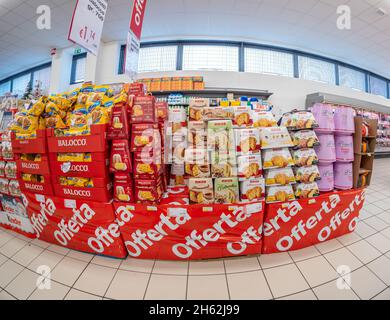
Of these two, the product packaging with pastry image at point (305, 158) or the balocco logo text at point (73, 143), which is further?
the product packaging with pastry image at point (305, 158)

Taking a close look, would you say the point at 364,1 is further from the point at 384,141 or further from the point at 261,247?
→ the point at 384,141

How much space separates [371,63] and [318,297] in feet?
28.5

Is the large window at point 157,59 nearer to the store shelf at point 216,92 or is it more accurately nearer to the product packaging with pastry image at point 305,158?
the store shelf at point 216,92

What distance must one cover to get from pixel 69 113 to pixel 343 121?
9.20 feet

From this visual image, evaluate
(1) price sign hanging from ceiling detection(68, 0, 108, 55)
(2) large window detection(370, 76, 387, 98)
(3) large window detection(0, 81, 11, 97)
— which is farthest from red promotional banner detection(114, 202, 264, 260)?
(3) large window detection(0, 81, 11, 97)

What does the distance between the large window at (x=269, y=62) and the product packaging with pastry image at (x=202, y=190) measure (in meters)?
4.99

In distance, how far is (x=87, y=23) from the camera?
1.59 metres

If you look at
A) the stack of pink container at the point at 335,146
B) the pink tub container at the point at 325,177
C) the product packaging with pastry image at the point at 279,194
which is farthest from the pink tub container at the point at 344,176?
the product packaging with pastry image at the point at 279,194

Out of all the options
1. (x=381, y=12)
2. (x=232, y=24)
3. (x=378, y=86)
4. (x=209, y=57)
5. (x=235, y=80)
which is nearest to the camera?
(x=381, y=12)

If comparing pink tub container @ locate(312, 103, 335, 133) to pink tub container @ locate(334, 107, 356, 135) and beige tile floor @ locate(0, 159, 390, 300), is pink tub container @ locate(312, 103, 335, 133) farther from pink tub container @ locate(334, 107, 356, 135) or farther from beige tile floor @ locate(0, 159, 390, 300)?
beige tile floor @ locate(0, 159, 390, 300)

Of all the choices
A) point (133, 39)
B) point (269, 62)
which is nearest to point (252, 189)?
point (133, 39)

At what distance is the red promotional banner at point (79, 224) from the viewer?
1.43 m

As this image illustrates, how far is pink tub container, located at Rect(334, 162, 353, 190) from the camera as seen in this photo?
172 centimetres

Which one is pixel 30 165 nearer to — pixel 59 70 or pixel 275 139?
pixel 275 139
